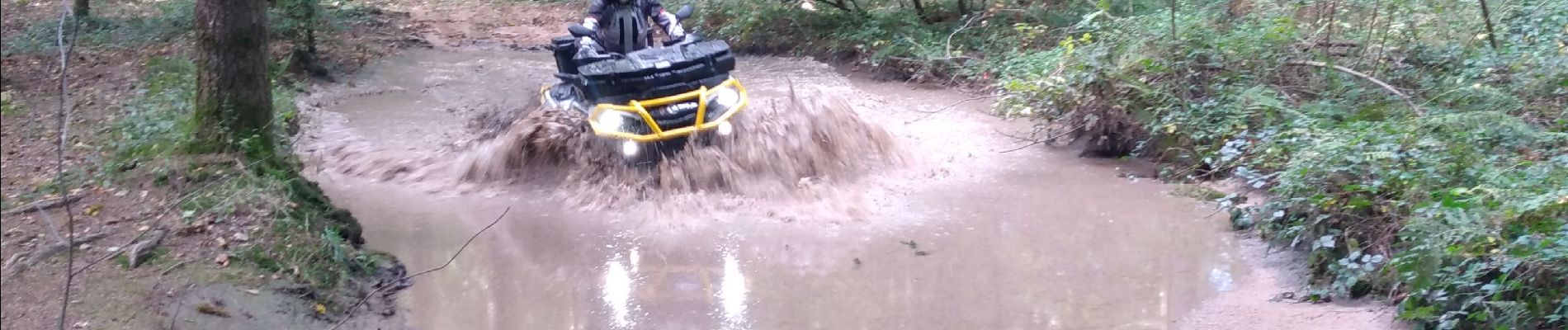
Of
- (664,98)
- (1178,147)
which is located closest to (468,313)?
(664,98)

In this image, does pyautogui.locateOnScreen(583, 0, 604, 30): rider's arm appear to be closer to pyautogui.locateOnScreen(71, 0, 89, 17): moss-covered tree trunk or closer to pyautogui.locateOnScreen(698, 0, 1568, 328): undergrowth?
pyautogui.locateOnScreen(698, 0, 1568, 328): undergrowth

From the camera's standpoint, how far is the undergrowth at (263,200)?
574cm

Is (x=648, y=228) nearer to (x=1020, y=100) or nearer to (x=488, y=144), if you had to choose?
(x=488, y=144)

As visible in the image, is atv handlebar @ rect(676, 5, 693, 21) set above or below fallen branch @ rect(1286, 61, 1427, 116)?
above

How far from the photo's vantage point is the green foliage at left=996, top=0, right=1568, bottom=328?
187 inches

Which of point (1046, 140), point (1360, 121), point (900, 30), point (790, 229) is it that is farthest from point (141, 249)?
point (900, 30)

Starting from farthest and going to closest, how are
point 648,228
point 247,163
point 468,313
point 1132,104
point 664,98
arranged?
point 1132,104 → point 664,98 → point 648,228 → point 247,163 → point 468,313

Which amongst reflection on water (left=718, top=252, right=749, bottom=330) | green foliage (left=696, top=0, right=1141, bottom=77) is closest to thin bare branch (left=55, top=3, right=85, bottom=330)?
reflection on water (left=718, top=252, right=749, bottom=330)

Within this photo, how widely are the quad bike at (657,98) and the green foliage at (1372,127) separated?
2945mm

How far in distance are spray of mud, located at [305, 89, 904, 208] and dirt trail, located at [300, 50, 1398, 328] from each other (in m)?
0.02

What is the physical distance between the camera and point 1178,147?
27.3 feet

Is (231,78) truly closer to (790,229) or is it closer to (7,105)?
(790,229)

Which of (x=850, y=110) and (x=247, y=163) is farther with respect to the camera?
(x=850, y=110)

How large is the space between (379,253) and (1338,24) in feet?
25.3
